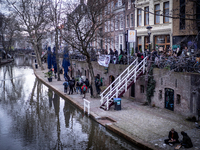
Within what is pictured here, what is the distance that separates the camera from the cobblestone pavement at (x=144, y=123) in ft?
33.8

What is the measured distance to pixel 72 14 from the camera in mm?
18984

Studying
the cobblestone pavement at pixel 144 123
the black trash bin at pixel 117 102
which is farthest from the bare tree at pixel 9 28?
the black trash bin at pixel 117 102

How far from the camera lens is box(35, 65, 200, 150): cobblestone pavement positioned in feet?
33.8

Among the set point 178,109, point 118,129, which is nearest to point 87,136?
point 118,129

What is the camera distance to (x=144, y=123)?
41.5 ft

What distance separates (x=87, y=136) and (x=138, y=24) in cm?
1871

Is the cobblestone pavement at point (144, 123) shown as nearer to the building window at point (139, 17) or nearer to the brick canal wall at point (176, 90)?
the brick canal wall at point (176, 90)

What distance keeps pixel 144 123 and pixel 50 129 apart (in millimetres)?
5465

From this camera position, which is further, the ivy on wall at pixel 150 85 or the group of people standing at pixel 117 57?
the group of people standing at pixel 117 57

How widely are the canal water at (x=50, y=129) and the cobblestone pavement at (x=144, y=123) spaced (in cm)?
47

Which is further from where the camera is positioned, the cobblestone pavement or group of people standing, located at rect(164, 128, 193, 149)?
the cobblestone pavement

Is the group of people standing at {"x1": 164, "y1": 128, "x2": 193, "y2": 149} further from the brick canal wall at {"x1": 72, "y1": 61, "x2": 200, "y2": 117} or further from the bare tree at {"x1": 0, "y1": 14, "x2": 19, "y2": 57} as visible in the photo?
the bare tree at {"x1": 0, "y1": 14, "x2": 19, "y2": 57}

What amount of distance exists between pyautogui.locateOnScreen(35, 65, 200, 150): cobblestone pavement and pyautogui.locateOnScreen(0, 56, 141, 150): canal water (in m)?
0.47

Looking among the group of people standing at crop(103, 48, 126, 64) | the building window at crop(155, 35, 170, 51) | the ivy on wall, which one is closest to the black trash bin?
the ivy on wall
